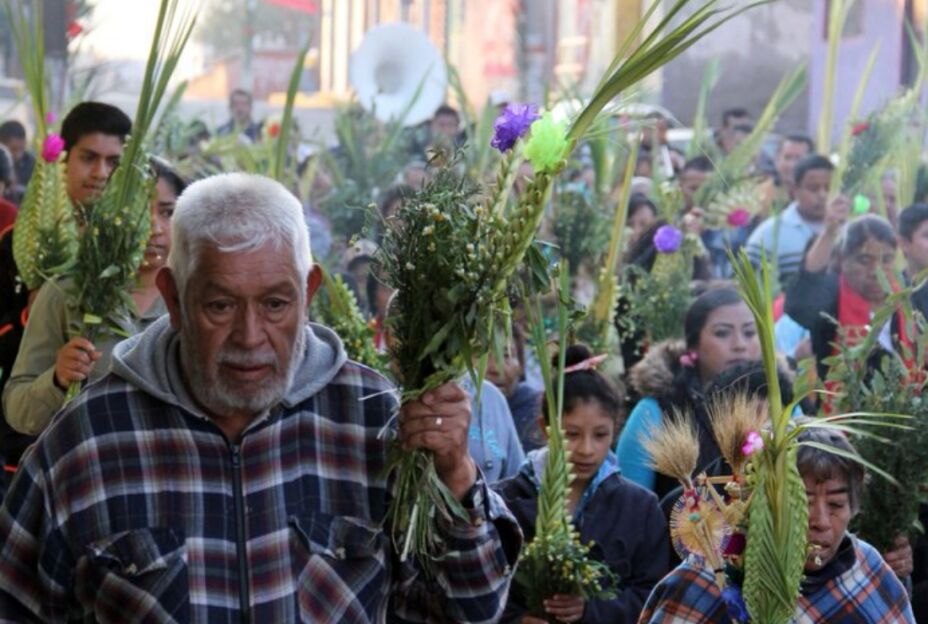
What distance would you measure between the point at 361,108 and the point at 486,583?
12.1 m

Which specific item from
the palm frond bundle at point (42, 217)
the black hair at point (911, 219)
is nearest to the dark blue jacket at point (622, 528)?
the palm frond bundle at point (42, 217)

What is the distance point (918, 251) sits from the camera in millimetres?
8648

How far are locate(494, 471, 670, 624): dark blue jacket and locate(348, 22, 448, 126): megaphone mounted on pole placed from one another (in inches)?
404

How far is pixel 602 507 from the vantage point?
562cm

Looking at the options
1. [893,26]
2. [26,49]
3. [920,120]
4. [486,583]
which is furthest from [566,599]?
[893,26]

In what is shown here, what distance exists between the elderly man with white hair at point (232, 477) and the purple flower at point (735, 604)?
0.83 metres

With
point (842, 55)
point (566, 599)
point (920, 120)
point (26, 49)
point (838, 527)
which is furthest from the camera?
point (842, 55)

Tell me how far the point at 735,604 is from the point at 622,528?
1.47 m

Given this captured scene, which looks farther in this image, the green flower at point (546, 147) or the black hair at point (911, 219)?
the black hair at point (911, 219)

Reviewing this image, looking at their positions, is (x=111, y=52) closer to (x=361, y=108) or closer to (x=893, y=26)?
(x=361, y=108)

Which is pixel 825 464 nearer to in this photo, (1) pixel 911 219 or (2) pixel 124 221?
(2) pixel 124 221

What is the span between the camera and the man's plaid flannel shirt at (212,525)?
3.28 meters

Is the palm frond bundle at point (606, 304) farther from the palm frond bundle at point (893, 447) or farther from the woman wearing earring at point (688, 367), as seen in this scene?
the palm frond bundle at point (893, 447)

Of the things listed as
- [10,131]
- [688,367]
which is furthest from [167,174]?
[10,131]
